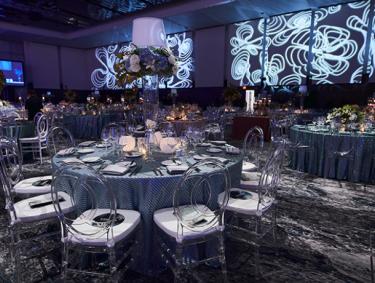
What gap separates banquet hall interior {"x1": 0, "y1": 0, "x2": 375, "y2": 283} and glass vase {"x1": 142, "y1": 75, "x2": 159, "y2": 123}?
0.01 meters

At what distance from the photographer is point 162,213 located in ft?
6.77

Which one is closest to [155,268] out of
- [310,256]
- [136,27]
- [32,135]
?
[310,256]

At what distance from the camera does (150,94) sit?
278cm

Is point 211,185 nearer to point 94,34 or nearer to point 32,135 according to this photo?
point 32,135

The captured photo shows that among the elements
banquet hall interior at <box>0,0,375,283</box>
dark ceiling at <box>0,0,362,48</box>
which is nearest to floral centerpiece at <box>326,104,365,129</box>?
banquet hall interior at <box>0,0,375,283</box>

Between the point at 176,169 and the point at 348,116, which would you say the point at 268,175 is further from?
the point at 348,116

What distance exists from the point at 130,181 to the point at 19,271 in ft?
3.77

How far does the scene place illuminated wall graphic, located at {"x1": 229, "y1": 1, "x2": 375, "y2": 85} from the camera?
9.02 meters

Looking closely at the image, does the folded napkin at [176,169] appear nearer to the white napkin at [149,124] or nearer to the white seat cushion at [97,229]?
the white seat cushion at [97,229]

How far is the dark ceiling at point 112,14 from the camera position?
368 inches

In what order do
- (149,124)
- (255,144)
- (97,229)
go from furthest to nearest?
(255,144), (149,124), (97,229)

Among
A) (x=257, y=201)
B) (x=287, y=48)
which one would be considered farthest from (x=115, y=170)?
(x=287, y=48)

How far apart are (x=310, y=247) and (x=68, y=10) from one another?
1159cm

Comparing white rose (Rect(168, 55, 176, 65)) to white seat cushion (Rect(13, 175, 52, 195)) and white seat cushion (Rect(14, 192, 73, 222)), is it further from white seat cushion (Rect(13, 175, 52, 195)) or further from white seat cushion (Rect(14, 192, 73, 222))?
white seat cushion (Rect(13, 175, 52, 195))
